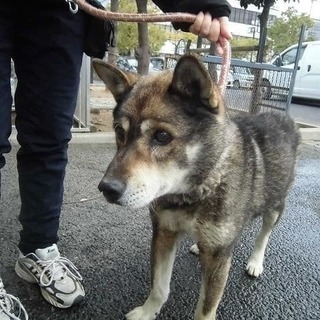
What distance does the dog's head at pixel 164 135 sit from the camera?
4.93 ft

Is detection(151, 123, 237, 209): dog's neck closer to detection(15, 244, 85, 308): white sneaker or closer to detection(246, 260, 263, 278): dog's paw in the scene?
detection(15, 244, 85, 308): white sneaker

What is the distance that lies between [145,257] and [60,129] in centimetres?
109

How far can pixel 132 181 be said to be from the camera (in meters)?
1.49

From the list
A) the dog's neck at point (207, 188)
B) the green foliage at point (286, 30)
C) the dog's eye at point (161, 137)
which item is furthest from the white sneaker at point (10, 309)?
the green foliage at point (286, 30)

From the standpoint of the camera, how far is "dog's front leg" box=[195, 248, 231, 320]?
1.78 meters

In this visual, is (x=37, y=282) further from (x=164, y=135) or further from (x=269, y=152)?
(x=269, y=152)

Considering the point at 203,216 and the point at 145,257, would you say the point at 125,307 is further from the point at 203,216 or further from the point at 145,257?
the point at 203,216

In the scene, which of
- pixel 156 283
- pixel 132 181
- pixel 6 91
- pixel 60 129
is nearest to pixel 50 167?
pixel 60 129

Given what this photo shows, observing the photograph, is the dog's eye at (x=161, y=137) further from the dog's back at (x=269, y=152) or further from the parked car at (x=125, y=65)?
the parked car at (x=125, y=65)

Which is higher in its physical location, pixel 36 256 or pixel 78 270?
pixel 36 256

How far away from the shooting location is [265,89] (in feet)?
20.8

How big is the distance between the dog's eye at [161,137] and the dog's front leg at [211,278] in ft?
1.86

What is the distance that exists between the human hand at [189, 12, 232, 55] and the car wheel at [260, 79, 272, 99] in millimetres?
4630

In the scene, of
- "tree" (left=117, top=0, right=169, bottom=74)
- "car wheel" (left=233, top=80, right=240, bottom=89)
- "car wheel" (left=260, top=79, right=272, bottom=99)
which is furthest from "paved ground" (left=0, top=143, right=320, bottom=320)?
"tree" (left=117, top=0, right=169, bottom=74)
